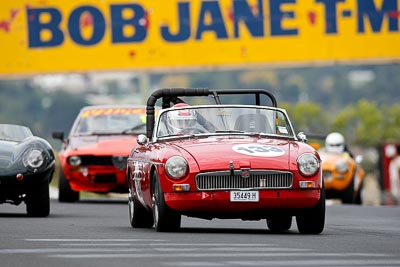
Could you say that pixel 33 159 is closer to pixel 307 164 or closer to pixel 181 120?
pixel 181 120

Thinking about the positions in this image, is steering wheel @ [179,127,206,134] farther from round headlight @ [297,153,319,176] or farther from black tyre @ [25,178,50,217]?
black tyre @ [25,178,50,217]

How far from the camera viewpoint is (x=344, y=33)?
1670 inches

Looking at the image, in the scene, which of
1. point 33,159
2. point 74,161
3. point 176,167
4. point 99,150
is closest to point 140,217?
point 176,167

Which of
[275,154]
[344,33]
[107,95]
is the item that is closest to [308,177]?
[275,154]

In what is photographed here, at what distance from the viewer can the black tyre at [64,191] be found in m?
25.2

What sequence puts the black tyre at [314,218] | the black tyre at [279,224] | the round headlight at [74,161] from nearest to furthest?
the black tyre at [314,218]
the black tyre at [279,224]
the round headlight at [74,161]

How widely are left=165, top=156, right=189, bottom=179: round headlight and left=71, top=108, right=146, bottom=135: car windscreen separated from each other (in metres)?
10.1

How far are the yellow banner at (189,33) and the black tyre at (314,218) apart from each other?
27.3 meters

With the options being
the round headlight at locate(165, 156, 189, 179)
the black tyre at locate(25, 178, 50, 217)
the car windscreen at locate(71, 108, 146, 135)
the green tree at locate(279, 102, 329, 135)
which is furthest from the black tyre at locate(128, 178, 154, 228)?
the green tree at locate(279, 102, 329, 135)

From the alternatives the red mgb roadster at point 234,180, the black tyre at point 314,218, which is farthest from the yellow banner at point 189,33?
the black tyre at point 314,218

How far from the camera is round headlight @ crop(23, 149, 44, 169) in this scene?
59.9 feet

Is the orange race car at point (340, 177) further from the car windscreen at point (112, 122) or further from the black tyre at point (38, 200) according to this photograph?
the black tyre at point (38, 200)

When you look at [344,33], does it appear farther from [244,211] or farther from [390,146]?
[244,211]

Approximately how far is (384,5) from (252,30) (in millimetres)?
3488
